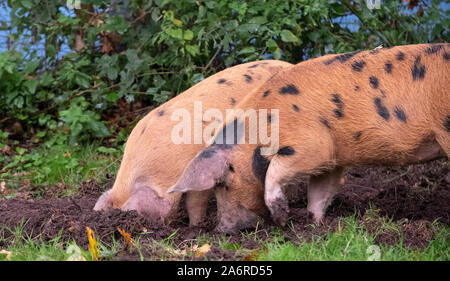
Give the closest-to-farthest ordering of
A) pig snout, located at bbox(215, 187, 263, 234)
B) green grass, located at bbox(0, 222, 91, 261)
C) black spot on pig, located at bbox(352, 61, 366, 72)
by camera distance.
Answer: green grass, located at bbox(0, 222, 91, 261), black spot on pig, located at bbox(352, 61, 366, 72), pig snout, located at bbox(215, 187, 263, 234)

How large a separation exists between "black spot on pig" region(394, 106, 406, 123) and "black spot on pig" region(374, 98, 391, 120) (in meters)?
0.05

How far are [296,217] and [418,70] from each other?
142 centimetres

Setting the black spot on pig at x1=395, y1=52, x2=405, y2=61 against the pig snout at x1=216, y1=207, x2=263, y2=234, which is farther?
the pig snout at x1=216, y1=207, x2=263, y2=234

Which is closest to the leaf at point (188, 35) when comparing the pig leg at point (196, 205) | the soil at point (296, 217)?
the soil at point (296, 217)

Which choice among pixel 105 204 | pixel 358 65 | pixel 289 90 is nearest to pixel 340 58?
pixel 358 65

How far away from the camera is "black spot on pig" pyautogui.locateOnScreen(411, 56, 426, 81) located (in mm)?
4406

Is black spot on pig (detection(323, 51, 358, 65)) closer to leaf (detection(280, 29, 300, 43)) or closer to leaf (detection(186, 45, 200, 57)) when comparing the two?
leaf (detection(280, 29, 300, 43))

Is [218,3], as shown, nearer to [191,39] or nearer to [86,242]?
[191,39]

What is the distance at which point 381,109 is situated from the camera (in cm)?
445

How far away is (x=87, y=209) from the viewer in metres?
5.23

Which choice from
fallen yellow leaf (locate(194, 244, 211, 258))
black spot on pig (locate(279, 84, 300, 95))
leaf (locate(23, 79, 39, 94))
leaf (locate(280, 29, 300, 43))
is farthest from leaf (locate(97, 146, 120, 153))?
fallen yellow leaf (locate(194, 244, 211, 258))

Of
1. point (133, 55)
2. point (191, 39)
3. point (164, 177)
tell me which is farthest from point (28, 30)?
point (164, 177)

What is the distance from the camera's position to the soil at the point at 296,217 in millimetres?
4418

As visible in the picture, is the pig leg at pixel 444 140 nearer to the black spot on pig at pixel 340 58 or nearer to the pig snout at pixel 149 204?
the black spot on pig at pixel 340 58
